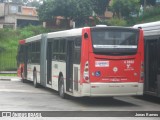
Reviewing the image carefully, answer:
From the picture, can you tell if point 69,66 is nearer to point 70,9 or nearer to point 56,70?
point 56,70

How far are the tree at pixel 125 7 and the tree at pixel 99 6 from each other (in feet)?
22.5

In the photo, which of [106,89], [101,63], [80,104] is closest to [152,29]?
[101,63]

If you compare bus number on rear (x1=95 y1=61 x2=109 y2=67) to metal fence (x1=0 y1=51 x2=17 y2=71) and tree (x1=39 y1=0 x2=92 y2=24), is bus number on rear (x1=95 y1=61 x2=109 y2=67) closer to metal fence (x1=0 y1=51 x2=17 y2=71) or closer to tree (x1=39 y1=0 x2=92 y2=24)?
metal fence (x1=0 y1=51 x2=17 y2=71)

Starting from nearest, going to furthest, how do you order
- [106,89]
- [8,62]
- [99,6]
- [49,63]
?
1. [106,89]
2. [49,63]
3. [8,62]
4. [99,6]

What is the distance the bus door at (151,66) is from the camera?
17.8 m

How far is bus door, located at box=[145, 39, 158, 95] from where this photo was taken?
58.3ft

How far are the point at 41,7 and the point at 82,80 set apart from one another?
57.4 m

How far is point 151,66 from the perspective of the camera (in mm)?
18094

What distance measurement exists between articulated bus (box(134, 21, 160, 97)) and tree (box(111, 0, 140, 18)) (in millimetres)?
45041

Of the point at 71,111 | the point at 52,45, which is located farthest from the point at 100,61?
the point at 52,45

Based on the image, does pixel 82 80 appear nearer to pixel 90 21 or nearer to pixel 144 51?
pixel 144 51

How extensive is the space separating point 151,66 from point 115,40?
218 cm

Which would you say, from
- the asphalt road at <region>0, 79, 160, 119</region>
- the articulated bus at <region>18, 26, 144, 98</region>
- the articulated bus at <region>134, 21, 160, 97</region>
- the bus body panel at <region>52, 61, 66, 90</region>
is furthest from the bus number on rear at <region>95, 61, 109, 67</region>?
the bus body panel at <region>52, 61, 66, 90</region>

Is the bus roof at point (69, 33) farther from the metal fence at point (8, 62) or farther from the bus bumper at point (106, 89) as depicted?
the metal fence at point (8, 62)
